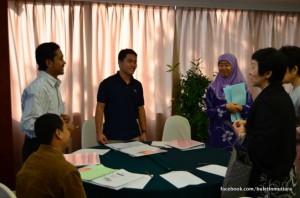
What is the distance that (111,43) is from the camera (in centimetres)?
443

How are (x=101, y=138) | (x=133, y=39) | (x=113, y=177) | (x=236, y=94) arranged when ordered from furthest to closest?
(x=133, y=39), (x=101, y=138), (x=236, y=94), (x=113, y=177)

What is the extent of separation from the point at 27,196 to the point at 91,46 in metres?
3.08

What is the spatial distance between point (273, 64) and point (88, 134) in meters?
2.24

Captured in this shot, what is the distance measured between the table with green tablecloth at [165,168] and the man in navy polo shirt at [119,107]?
34cm

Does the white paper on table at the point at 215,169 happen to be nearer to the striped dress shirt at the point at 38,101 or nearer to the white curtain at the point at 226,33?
the striped dress shirt at the point at 38,101

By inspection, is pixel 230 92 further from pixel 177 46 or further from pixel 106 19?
pixel 106 19

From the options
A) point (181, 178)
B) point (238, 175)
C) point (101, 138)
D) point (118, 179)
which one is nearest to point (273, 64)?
point (238, 175)

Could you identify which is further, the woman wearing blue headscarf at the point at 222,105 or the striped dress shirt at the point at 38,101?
the woman wearing blue headscarf at the point at 222,105

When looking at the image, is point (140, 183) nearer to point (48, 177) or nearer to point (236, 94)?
point (48, 177)

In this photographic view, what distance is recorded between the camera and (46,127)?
1.65 m

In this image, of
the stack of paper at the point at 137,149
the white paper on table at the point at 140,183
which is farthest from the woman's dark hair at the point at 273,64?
the stack of paper at the point at 137,149

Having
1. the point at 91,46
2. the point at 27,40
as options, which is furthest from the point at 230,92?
the point at 27,40

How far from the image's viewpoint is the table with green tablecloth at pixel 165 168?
1.78 metres

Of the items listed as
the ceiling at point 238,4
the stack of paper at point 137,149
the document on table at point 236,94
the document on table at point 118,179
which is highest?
the ceiling at point 238,4
